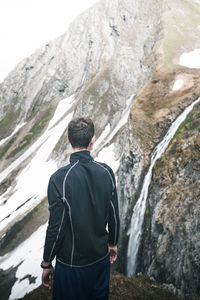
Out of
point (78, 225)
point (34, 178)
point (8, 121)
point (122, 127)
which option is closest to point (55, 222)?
point (78, 225)

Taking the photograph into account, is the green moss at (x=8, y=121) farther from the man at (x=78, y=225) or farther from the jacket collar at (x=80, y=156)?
the man at (x=78, y=225)

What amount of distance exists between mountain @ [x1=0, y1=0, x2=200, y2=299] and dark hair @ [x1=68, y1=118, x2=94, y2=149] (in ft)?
22.5

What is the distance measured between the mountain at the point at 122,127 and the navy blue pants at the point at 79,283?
543cm

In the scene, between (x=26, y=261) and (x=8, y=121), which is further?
(x=8, y=121)

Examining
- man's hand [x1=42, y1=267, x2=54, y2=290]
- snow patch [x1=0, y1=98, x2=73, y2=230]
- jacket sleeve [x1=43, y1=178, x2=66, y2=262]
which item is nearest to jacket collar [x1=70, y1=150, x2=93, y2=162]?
jacket sleeve [x1=43, y1=178, x2=66, y2=262]

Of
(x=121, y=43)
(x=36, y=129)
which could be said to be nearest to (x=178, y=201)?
(x=121, y=43)

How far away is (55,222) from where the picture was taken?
14.8 ft

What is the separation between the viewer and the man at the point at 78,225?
14.9ft

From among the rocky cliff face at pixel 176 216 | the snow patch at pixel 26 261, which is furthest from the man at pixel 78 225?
the snow patch at pixel 26 261

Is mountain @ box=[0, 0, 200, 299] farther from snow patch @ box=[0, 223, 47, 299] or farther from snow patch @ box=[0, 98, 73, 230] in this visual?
snow patch @ box=[0, 98, 73, 230]

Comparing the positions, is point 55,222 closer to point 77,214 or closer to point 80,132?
point 77,214

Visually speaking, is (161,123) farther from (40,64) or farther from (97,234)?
(40,64)

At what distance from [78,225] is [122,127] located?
54359mm

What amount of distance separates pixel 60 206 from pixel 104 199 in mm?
910
